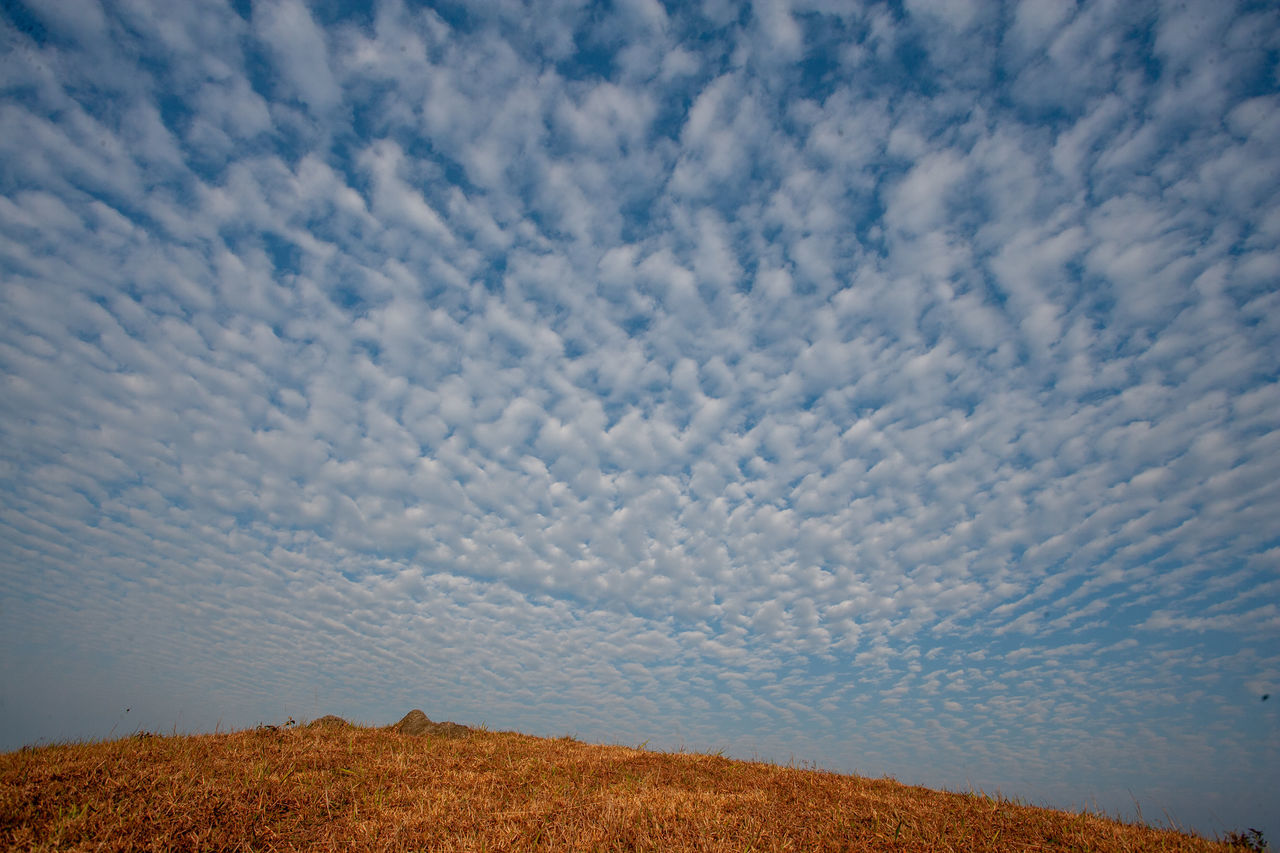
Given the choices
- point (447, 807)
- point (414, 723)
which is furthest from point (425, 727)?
point (447, 807)

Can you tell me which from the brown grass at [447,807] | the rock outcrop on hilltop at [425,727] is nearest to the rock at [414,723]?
the rock outcrop on hilltop at [425,727]

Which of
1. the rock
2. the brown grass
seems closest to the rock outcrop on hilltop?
the rock

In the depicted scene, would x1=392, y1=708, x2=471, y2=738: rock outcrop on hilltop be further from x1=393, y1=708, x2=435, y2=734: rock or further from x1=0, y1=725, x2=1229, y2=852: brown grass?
x1=0, y1=725, x2=1229, y2=852: brown grass

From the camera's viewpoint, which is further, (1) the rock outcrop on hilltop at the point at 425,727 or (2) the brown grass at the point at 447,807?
(1) the rock outcrop on hilltop at the point at 425,727

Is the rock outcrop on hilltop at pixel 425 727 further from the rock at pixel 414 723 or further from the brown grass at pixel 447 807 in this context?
the brown grass at pixel 447 807

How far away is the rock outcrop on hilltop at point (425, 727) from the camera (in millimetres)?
18406

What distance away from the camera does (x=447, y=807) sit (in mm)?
10172

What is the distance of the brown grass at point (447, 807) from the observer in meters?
8.49

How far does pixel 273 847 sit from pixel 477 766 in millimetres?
5912

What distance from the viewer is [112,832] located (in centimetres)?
790

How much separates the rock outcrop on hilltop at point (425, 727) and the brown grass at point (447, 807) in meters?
4.07

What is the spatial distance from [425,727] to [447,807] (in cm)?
974

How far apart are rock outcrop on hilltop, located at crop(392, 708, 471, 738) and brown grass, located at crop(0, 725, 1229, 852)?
4.07m

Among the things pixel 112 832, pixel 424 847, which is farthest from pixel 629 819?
pixel 112 832
